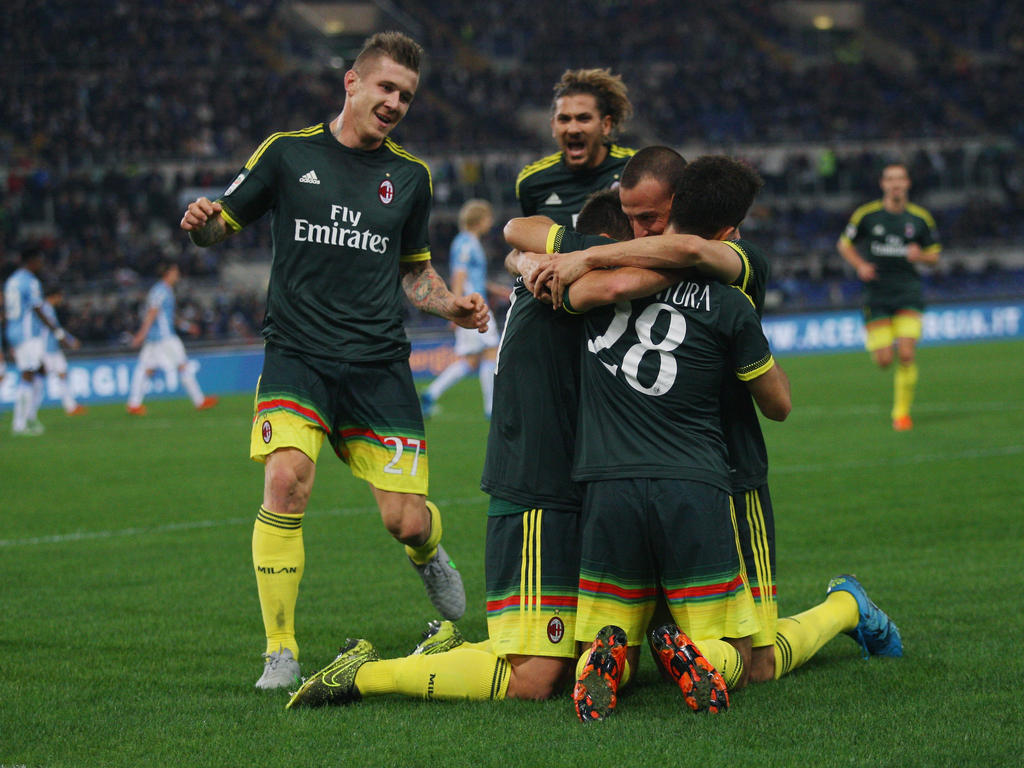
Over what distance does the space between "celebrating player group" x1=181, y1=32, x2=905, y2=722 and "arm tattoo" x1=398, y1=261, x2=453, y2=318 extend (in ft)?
0.40

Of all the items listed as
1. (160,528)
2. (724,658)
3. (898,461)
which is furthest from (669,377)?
(898,461)

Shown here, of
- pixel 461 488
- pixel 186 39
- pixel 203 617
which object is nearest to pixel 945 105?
pixel 186 39

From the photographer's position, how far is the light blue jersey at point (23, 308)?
53.9 feet

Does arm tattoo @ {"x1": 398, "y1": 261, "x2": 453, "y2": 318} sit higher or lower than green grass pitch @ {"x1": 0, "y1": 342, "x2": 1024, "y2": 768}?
higher

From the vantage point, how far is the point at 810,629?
4680 mm

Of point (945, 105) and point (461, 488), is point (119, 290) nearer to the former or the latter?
point (461, 488)

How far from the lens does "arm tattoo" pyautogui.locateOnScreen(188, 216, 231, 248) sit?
480 cm

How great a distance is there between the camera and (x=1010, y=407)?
47.3 ft

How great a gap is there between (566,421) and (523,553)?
0.48m

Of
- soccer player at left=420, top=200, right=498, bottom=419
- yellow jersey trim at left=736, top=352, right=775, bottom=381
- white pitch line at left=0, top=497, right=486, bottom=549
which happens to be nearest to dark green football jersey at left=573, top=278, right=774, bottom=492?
yellow jersey trim at left=736, top=352, right=775, bottom=381

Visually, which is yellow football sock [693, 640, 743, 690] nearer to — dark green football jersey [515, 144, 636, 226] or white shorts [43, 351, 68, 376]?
dark green football jersey [515, 144, 636, 226]

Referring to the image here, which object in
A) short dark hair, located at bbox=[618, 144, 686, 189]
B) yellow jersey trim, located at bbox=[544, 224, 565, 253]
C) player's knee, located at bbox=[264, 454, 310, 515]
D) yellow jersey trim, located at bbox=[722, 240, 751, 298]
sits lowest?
player's knee, located at bbox=[264, 454, 310, 515]

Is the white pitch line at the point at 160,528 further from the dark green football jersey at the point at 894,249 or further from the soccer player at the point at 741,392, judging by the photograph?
the dark green football jersey at the point at 894,249

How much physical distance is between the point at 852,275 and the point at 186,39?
18.8m
